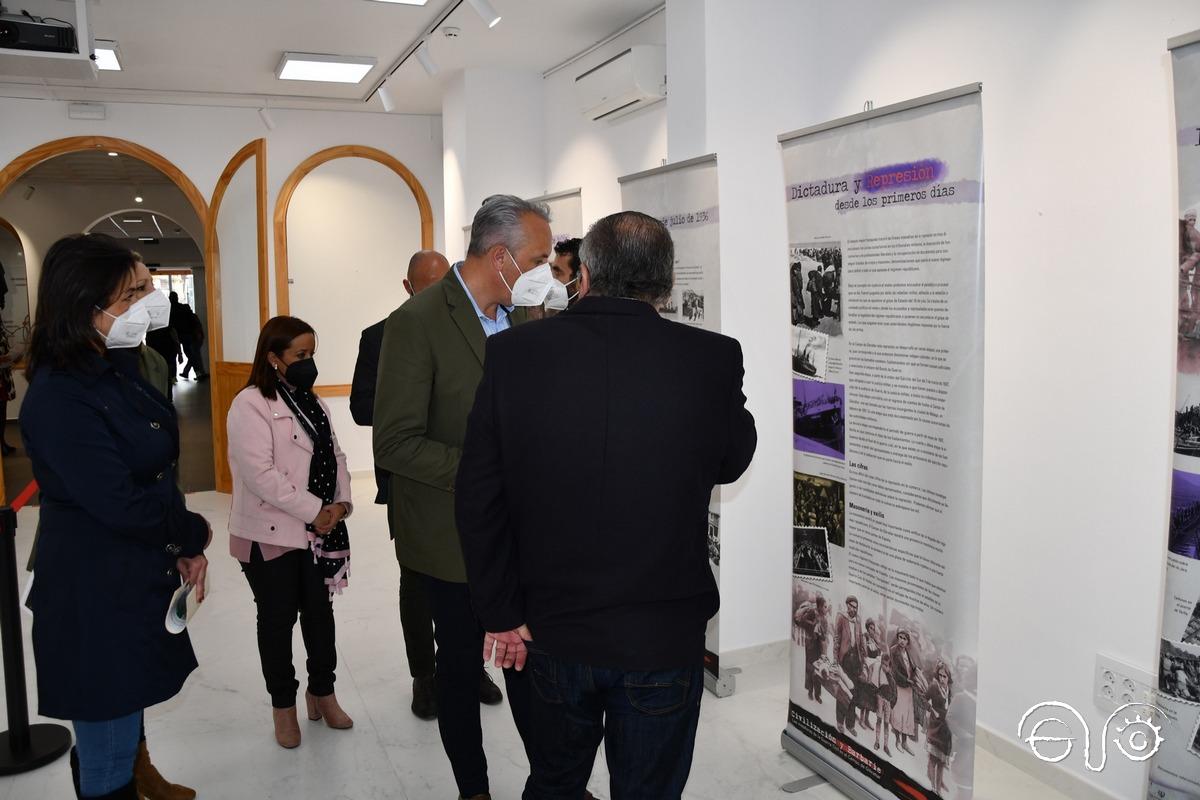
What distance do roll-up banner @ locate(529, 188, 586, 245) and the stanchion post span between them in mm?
3186

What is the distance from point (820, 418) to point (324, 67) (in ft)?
15.9

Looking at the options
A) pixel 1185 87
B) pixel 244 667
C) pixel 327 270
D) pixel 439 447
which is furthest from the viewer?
pixel 327 270

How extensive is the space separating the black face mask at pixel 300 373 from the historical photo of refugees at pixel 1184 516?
8.04ft

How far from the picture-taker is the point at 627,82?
4.95 m

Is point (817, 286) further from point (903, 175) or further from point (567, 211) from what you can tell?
point (567, 211)

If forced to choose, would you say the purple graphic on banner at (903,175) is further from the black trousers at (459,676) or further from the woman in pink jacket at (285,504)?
the woman in pink jacket at (285,504)

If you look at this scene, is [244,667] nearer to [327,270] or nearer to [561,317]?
[561,317]

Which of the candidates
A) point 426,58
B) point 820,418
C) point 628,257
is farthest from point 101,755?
point 426,58

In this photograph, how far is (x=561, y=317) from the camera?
5.58ft

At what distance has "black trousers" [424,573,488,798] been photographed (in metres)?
2.35

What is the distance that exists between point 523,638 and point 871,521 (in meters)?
1.22

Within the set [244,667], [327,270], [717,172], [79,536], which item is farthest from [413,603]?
[327,270]

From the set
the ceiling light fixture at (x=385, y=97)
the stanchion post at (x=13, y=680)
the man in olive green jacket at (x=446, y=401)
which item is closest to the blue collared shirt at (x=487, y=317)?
the man in olive green jacket at (x=446, y=401)

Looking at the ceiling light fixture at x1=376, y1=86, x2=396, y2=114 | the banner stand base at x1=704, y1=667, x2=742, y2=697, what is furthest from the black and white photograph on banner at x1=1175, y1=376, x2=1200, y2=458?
the ceiling light fixture at x1=376, y1=86, x2=396, y2=114
